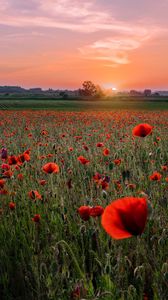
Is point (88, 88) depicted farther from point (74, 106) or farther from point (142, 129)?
point (142, 129)

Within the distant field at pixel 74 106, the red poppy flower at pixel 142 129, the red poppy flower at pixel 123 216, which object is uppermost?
the distant field at pixel 74 106

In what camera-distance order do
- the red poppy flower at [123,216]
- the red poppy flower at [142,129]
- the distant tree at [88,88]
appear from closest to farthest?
the red poppy flower at [123,216], the red poppy flower at [142,129], the distant tree at [88,88]

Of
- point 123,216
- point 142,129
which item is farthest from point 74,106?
point 123,216

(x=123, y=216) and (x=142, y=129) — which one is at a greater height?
(x=142, y=129)

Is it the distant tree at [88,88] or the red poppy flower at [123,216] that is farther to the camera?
the distant tree at [88,88]

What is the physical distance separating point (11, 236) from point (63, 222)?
456 mm

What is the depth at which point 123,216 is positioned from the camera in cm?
124

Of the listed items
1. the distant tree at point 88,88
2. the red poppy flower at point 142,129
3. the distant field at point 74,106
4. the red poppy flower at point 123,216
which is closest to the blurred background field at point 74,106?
the distant field at point 74,106

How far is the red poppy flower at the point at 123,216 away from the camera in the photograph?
1236 millimetres

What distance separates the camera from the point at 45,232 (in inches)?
124

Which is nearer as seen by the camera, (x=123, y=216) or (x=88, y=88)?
(x=123, y=216)

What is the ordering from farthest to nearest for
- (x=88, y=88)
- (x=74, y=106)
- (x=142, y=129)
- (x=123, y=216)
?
1. (x=88, y=88)
2. (x=74, y=106)
3. (x=142, y=129)
4. (x=123, y=216)

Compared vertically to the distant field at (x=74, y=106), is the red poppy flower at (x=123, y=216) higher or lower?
lower

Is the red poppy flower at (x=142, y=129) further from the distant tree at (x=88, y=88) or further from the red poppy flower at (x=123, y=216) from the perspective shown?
the distant tree at (x=88, y=88)
